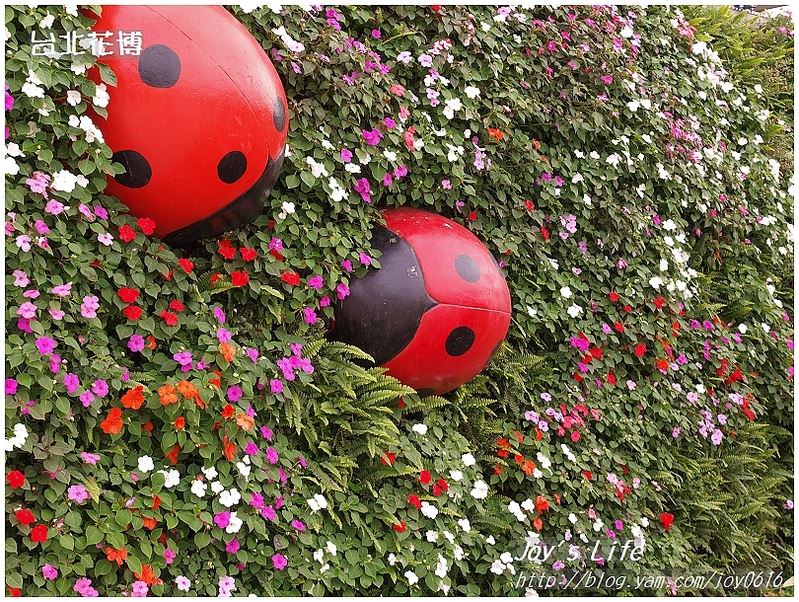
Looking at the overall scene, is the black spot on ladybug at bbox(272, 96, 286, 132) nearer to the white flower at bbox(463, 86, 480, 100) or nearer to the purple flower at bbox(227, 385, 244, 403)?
the purple flower at bbox(227, 385, 244, 403)

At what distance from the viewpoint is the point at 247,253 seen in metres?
3.38

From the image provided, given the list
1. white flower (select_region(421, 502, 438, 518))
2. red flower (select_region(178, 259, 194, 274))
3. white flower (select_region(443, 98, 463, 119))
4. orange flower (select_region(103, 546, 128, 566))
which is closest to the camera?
orange flower (select_region(103, 546, 128, 566))

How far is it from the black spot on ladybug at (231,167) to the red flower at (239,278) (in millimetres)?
445

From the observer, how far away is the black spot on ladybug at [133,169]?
9.59 ft

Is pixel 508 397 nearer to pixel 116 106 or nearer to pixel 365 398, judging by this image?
pixel 365 398

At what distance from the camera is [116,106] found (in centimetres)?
289

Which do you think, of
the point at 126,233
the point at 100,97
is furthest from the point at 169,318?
the point at 100,97

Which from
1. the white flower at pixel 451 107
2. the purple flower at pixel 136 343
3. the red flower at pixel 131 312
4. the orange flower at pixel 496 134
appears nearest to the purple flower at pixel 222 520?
the purple flower at pixel 136 343

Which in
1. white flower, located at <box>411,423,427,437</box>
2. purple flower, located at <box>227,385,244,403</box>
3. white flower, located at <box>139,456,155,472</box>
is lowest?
white flower, located at <box>411,423,427,437</box>

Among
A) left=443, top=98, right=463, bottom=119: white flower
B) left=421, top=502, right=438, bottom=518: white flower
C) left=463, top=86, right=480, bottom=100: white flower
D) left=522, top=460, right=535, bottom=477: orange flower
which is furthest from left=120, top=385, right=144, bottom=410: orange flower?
left=463, top=86, right=480, bottom=100: white flower

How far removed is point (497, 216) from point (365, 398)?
1599 mm

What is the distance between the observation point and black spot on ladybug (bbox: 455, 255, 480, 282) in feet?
12.4

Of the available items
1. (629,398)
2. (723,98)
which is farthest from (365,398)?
(723,98)

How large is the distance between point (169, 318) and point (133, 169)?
0.60 meters
